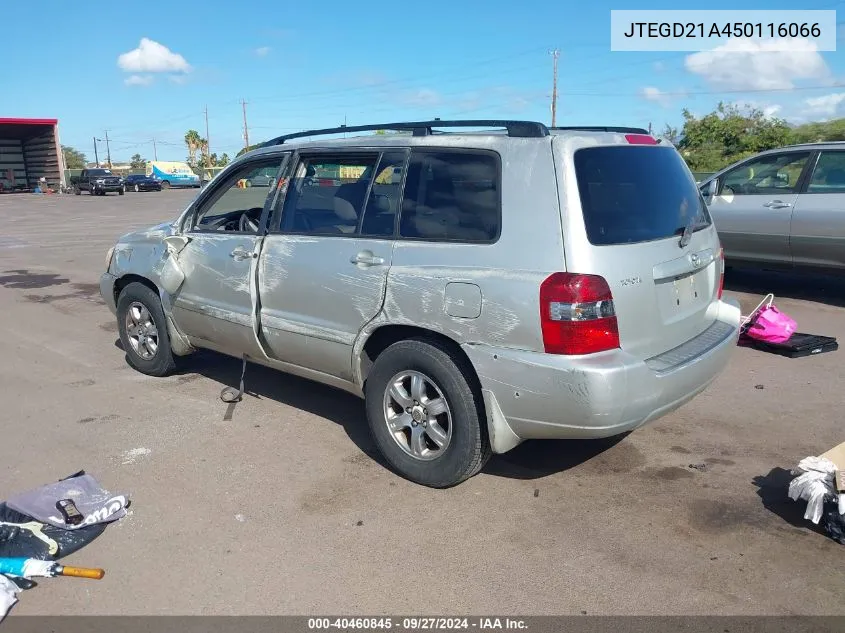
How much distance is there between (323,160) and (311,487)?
6.53 ft

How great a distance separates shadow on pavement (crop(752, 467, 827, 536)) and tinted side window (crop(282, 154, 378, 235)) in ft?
8.63

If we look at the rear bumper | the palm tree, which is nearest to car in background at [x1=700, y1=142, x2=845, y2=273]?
the rear bumper

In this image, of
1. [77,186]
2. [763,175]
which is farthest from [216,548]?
[77,186]

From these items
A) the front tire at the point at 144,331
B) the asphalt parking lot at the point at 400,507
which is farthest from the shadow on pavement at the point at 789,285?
the front tire at the point at 144,331

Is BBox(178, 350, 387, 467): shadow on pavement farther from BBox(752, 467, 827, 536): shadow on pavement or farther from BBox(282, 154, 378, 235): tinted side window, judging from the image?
BBox(752, 467, 827, 536): shadow on pavement

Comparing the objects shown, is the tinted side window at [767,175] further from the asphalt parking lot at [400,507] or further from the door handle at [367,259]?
the door handle at [367,259]

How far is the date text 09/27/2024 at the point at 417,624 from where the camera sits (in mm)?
2840

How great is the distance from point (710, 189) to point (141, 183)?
4853cm

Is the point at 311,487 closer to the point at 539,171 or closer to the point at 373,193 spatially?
the point at 373,193

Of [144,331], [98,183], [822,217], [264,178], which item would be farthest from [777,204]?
[98,183]

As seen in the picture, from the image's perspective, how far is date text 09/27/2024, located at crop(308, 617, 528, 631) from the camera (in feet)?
9.32

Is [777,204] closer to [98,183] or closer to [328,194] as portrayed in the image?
[328,194]

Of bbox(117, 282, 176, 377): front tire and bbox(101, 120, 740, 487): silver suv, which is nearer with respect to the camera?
bbox(101, 120, 740, 487): silver suv

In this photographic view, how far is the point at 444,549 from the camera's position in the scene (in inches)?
133
